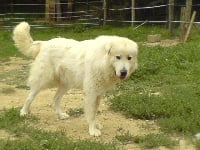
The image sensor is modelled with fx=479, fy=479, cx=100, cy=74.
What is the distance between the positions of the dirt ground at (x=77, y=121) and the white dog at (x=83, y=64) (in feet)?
0.59

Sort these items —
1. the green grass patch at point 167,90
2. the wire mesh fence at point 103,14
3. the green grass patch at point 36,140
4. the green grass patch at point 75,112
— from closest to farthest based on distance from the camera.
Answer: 1. the green grass patch at point 36,140
2. the green grass patch at point 167,90
3. the green grass patch at point 75,112
4. the wire mesh fence at point 103,14

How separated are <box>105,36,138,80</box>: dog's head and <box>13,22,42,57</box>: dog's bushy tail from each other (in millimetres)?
1570

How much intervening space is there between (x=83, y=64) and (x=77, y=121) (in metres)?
0.95

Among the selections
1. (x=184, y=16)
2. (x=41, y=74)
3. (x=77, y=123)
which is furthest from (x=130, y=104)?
(x=184, y=16)

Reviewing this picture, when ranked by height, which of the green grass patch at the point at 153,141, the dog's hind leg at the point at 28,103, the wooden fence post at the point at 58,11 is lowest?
the green grass patch at the point at 153,141

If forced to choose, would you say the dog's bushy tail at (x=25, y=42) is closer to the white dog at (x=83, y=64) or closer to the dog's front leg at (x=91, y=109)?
the white dog at (x=83, y=64)

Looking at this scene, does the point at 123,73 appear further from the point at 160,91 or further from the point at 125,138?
the point at 160,91

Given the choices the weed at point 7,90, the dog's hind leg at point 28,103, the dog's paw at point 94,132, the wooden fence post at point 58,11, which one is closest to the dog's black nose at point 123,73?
the dog's paw at point 94,132

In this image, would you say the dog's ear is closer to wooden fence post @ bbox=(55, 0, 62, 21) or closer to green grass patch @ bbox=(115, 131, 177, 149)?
green grass patch @ bbox=(115, 131, 177, 149)

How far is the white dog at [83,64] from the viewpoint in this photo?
5727 mm

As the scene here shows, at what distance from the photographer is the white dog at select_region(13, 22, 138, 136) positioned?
5.73 m

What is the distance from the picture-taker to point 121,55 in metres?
5.68

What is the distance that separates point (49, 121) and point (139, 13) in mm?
13802

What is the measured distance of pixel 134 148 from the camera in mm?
5605
